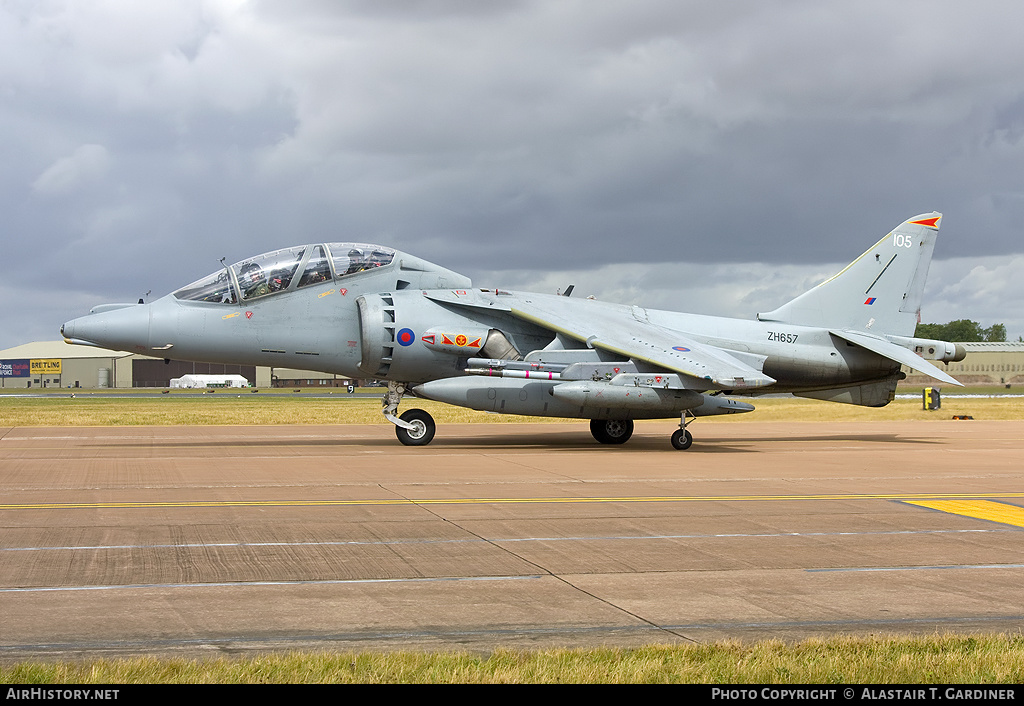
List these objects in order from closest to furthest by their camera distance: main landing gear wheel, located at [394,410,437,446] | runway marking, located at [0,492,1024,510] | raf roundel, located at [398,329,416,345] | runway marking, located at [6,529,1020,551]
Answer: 1. runway marking, located at [6,529,1020,551]
2. runway marking, located at [0,492,1024,510]
3. raf roundel, located at [398,329,416,345]
4. main landing gear wheel, located at [394,410,437,446]

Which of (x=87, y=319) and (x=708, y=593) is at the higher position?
(x=87, y=319)

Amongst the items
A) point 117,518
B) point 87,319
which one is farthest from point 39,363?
point 117,518

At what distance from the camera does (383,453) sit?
18359mm

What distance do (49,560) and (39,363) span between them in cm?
14376

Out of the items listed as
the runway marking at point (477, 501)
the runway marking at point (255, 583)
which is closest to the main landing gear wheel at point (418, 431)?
the runway marking at point (477, 501)

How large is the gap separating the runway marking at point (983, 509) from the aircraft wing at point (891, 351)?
10.1 metres

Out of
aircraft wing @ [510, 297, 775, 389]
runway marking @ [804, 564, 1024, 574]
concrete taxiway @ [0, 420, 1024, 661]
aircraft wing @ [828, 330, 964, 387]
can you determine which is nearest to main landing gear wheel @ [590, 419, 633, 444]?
aircraft wing @ [510, 297, 775, 389]

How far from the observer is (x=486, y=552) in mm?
8172

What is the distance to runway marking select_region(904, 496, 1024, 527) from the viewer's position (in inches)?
406

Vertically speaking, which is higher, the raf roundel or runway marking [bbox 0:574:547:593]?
the raf roundel

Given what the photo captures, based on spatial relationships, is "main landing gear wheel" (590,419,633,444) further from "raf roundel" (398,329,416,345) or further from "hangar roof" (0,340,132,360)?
"hangar roof" (0,340,132,360)

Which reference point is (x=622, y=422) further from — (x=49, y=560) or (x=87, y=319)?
(x=49, y=560)

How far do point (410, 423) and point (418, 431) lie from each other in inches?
9.3
